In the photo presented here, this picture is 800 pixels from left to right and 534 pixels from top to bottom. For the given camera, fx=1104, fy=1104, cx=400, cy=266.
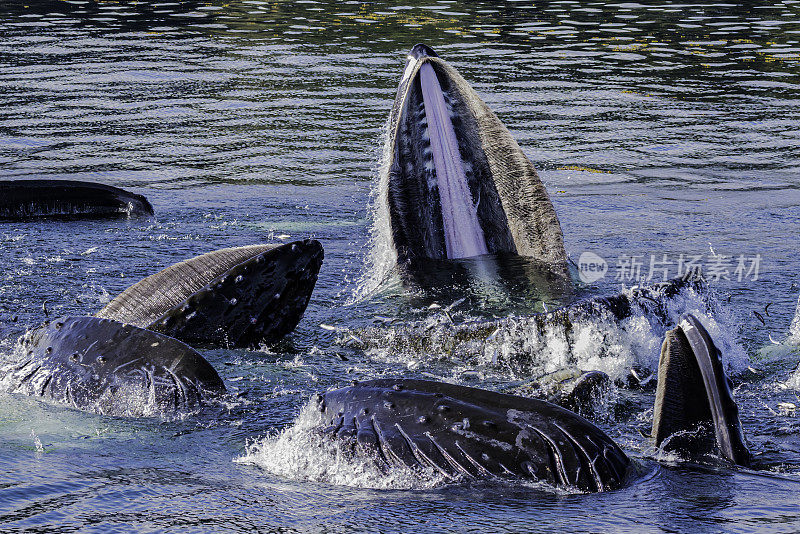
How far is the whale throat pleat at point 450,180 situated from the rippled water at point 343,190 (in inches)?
25.3

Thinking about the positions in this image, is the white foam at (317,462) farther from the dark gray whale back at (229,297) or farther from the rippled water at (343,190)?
the dark gray whale back at (229,297)

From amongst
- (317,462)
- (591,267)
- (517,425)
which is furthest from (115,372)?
(591,267)

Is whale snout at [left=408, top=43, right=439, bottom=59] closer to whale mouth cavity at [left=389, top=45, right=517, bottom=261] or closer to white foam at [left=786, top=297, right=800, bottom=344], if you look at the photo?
whale mouth cavity at [left=389, top=45, right=517, bottom=261]

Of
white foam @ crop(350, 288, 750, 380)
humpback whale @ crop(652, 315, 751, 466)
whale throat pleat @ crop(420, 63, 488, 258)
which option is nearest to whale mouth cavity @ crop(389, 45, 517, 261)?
whale throat pleat @ crop(420, 63, 488, 258)

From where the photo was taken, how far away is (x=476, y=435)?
458cm

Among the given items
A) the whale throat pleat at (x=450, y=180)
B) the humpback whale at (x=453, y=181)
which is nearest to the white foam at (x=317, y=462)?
the humpback whale at (x=453, y=181)

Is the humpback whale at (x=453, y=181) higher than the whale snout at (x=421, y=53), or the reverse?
the whale snout at (x=421, y=53)

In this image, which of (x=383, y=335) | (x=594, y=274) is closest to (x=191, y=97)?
(x=594, y=274)

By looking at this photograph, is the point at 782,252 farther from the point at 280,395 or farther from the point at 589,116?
the point at 589,116

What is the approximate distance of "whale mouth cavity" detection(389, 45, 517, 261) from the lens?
8.20 m

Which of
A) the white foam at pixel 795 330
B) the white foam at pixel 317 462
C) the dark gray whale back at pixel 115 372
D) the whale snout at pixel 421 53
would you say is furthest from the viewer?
the whale snout at pixel 421 53

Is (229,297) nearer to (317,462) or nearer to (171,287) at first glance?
(171,287)

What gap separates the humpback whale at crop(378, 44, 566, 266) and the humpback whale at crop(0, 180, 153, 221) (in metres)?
3.77

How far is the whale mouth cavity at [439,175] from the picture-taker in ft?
26.9
